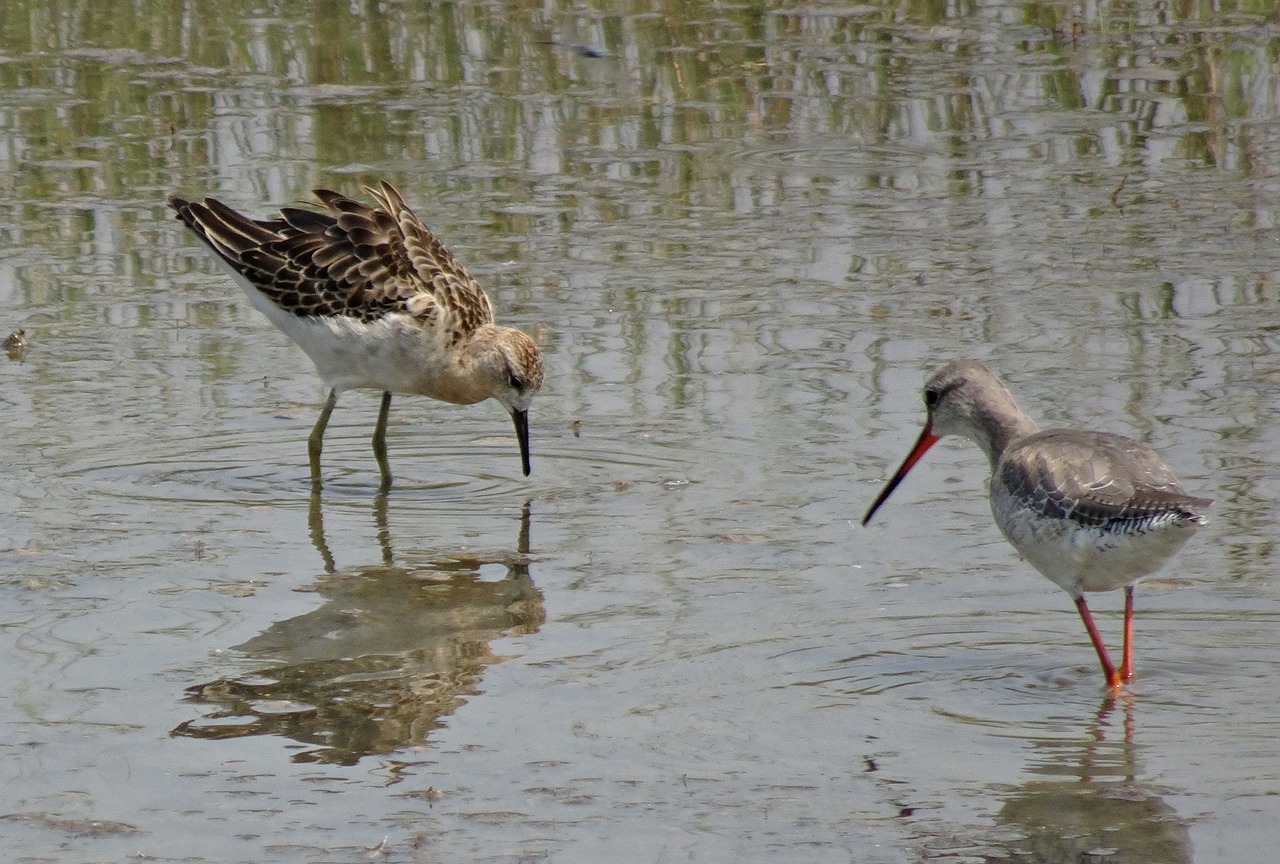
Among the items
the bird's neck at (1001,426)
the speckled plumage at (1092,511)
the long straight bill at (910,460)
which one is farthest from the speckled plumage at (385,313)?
the speckled plumage at (1092,511)

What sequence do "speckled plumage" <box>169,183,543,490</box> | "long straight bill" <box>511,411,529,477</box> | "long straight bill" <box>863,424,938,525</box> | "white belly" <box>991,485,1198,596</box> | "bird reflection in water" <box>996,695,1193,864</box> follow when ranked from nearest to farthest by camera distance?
1. "bird reflection in water" <box>996,695,1193,864</box>
2. "white belly" <box>991,485,1198,596</box>
3. "long straight bill" <box>863,424,938,525</box>
4. "long straight bill" <box>511,411,529,477</box>
5. "speckled plumage" <box>169,183,543,490</box>

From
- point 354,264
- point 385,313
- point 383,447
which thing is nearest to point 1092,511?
point 383,447

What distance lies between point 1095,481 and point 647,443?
311cm

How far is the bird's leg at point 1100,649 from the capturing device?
675 centimetres

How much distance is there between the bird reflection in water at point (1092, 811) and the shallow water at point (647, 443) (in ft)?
0.05

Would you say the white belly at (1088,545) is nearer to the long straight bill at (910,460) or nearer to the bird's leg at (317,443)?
the long straight bill at (910,460)

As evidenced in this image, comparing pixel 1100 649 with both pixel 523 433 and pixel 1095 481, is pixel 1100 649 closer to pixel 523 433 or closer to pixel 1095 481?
pixel 1095 481

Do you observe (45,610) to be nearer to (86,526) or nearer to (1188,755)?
(86,526)

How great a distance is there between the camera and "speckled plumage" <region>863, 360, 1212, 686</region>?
6438 mm

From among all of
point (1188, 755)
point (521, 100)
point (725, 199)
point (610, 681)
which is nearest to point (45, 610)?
point (610, 681)

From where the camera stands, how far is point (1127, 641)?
22.8 feet

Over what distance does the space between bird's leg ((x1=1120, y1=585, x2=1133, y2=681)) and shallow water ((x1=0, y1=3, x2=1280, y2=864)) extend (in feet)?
0.24

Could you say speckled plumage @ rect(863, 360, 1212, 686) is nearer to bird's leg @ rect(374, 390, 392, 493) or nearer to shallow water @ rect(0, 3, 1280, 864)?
shallow water @ rect(0, 3, 1280, 864)

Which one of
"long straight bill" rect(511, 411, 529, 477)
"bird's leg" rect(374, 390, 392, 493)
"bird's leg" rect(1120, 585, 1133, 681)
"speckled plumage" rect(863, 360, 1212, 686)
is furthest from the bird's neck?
"bird's leg" rect(374, 390, 392, 493)
